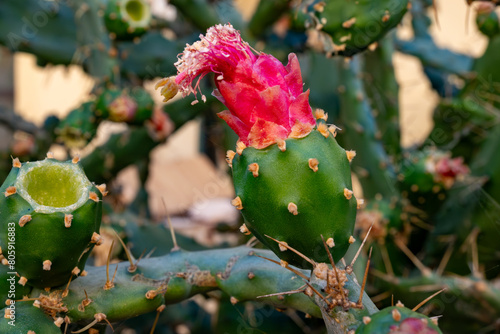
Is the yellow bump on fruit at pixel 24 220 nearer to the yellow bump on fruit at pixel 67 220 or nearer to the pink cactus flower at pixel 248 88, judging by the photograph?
the yellow bump on fruit at pixel 67 220

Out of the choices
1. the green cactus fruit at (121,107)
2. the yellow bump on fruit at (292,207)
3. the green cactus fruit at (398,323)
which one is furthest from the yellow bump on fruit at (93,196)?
the green cactus fruit at (121,107)

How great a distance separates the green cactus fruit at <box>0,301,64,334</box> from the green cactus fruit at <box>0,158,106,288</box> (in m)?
0.04

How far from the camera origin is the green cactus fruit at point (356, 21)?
1.04 meters

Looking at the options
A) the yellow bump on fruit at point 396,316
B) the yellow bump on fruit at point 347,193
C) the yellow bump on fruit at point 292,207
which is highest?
the yellow bump on fruit at point 347,193

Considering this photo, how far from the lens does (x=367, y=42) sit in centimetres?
105

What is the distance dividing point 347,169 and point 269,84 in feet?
0.47

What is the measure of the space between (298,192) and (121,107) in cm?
105

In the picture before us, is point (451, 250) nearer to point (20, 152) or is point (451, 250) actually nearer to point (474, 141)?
point (474, 141)

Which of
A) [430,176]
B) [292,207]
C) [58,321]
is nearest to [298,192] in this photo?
[292,207]

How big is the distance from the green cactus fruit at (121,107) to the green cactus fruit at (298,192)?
0.97 metres

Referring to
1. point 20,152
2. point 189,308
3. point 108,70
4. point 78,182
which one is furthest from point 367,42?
point 20,152

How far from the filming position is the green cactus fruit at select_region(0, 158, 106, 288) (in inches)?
28.0

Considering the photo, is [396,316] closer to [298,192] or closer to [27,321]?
[298,192]

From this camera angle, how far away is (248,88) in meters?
0.69
